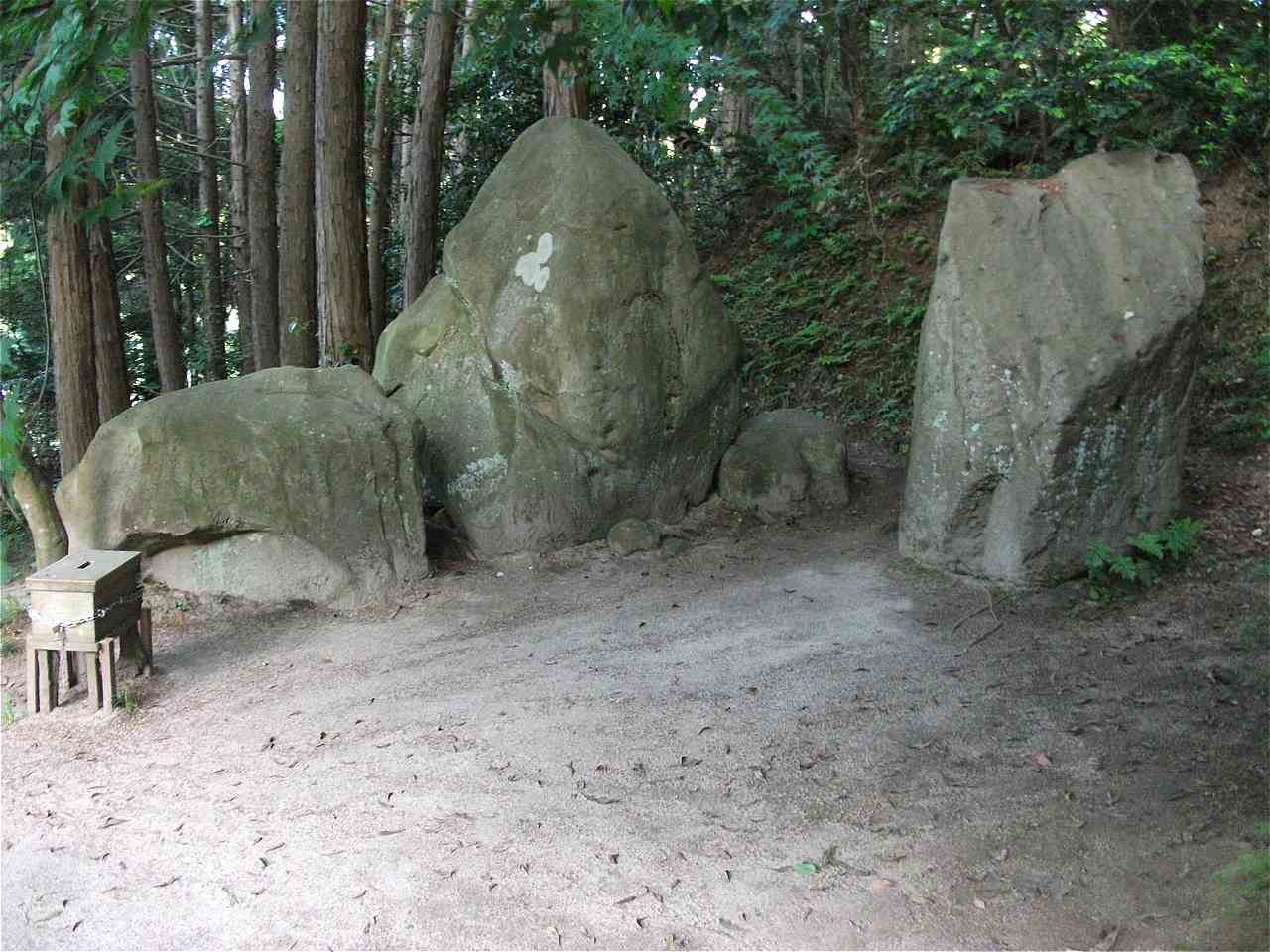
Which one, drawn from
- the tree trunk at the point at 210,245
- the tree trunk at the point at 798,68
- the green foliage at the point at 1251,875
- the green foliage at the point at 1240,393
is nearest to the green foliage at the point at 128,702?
the green foliage at the point at 1251,875

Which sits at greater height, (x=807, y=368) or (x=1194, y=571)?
(x=807, y=368)

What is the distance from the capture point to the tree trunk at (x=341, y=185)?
7734 mm

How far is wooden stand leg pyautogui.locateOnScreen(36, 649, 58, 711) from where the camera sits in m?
4.85

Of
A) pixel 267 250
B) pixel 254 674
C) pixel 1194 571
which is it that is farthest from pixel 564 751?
pixel 267 250

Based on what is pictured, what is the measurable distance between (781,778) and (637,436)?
3432mm

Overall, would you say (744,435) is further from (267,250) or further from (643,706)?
(267,250)

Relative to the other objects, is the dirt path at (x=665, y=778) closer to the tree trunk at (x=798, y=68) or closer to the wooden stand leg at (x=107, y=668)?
the wooden stand leg at (x=107, y=668)

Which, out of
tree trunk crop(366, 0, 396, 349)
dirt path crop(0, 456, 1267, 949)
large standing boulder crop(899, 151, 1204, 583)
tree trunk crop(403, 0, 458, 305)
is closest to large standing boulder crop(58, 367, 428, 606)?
dirt path crop(0, 456, 1267, 949)

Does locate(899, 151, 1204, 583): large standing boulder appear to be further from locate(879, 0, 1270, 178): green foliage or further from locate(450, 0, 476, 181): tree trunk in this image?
locate(450, 0, 476, 181): tree trunk

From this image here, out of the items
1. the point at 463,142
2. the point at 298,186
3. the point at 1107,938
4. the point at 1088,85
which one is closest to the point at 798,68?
the point at 1088,85

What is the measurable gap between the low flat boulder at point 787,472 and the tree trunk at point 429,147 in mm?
4222

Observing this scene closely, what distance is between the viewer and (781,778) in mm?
4098

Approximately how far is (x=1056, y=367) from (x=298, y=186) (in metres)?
6.28

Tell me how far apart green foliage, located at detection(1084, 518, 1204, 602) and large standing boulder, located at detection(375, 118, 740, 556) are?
9.29ft
